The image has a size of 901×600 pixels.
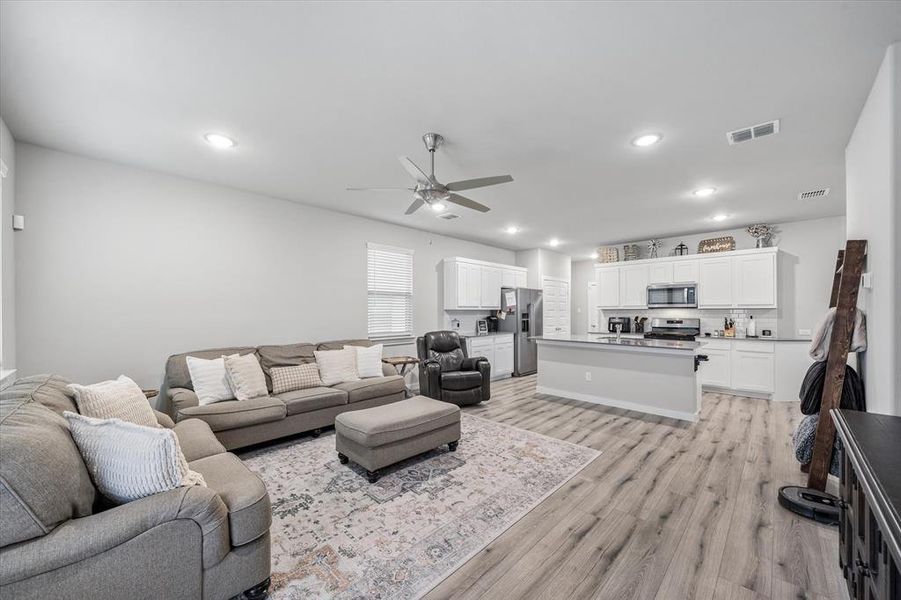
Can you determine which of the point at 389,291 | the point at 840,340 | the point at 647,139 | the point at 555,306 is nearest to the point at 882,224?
the point at 840,340

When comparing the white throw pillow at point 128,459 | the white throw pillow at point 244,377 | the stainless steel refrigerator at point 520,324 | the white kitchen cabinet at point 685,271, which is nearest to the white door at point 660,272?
the white kitchen cabinet at point 685,271

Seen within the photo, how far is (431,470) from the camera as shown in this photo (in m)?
3.07

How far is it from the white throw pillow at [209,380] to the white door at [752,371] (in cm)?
684

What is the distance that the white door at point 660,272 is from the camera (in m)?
6.59

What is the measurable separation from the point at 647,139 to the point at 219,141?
137 inches

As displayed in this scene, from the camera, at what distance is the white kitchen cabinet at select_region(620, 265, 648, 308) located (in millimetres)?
6879

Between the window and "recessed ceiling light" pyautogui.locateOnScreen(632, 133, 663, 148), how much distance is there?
375 cm

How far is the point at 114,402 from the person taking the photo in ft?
7.06

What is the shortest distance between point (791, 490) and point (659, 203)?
336cm

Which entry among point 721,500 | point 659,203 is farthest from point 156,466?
point 659,203

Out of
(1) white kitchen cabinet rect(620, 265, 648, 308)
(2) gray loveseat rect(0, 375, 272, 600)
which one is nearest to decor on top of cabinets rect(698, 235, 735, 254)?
(1) white kitchen cabinet rect(620, 265, 648, 308)

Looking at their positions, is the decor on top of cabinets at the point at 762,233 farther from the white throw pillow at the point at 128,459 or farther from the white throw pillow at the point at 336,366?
the white throw pillow at the point at 128,459

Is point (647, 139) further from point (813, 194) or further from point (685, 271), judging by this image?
point (685, 271)

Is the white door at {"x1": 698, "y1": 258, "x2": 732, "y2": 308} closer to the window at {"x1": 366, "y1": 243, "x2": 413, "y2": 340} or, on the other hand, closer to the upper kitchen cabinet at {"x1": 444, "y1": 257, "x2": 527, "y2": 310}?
the upper kitchen cabinet at {"x1": 444, "y1": 257, "x2": 527, "y2": 310}
